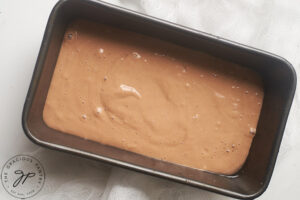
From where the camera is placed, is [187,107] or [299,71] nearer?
[187,107]

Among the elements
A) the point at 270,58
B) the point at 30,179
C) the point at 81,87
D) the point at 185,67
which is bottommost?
the point at 30,179

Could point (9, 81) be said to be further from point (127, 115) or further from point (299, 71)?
point (299, 71)

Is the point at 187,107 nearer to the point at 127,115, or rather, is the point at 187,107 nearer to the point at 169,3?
the point at 127,115

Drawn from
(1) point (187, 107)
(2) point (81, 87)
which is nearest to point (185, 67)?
(1) point (187, 107)

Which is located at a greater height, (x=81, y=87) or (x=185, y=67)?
(x=185, y=67)

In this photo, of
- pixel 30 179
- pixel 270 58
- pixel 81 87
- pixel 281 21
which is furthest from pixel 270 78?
pixel 30 179

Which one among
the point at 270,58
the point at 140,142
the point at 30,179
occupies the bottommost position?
the point at 30,179
